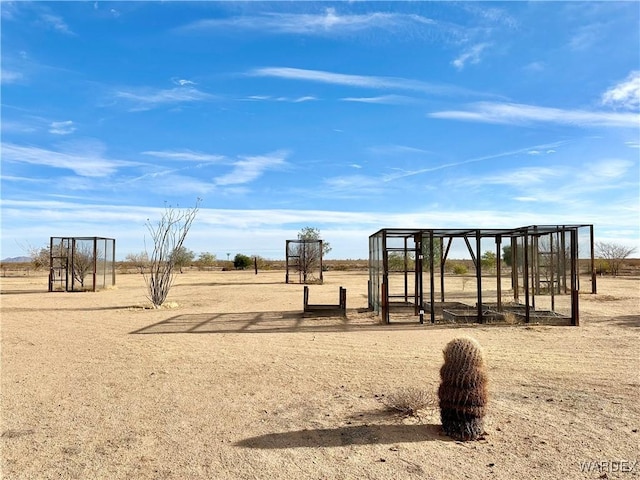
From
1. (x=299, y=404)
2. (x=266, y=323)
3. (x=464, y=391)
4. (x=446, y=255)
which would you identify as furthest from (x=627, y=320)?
(x=299, y=404)

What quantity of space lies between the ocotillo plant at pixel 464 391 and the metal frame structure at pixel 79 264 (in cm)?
2547

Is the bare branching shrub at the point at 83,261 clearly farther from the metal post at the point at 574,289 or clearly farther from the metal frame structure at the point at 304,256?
the metal post at the point at 574,289

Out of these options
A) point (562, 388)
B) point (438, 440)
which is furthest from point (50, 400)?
point (562, 388)

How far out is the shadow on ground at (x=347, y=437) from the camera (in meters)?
4.94

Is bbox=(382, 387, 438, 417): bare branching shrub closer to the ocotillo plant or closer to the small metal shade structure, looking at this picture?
the ocotillo plant

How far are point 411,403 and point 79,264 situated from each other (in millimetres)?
25688

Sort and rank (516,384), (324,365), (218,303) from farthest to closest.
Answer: (218,303), (324,365), (516,384)

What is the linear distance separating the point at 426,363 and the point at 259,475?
16.2 ft

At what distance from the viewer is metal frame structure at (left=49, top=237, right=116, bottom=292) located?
26688 millimetres

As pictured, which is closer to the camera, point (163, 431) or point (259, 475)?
point (259, 475)

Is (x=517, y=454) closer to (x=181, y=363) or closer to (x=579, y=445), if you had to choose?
(x=579, y=445)

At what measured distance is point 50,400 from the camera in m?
6.55

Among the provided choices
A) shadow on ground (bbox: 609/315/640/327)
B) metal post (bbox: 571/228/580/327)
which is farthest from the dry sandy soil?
shadow on ground (bbox: 609/315/640/327)

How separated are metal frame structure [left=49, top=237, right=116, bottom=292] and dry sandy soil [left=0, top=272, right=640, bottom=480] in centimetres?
1492
